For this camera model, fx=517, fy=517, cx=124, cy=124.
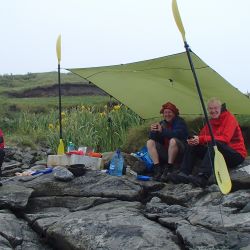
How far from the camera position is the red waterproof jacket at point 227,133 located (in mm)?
7828

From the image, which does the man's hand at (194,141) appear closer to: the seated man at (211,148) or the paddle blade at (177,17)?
the seated man at (211,148)

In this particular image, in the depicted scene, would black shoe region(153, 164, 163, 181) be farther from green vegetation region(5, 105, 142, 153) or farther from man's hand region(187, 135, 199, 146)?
green vegetation region(5, 105, 142, 153)

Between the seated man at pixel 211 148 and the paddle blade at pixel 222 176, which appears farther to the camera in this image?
the seated man at pixel 211 148

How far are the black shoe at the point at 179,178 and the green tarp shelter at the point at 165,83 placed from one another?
6.63 feet

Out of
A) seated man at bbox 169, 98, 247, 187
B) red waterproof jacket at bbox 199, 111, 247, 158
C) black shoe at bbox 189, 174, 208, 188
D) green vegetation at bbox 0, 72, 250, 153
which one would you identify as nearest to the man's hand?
seated man at bbox 169, 98, 247, 187

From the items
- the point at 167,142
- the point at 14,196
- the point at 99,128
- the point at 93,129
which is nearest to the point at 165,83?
the point at 167,142

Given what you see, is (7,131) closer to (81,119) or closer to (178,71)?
(81,119)

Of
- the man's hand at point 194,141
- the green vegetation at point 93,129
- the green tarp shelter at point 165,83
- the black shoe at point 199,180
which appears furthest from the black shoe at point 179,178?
the green vegetation at point 93,129

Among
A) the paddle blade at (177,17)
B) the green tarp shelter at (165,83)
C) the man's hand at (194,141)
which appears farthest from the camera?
the green tarp shelter at (165,83)

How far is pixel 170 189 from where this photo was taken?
777 centimetres

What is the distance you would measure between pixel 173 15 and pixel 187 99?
4.02m

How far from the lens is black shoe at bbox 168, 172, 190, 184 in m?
7.78

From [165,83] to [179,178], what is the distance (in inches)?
94.6

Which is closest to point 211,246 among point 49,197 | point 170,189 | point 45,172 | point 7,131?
point 170,189
